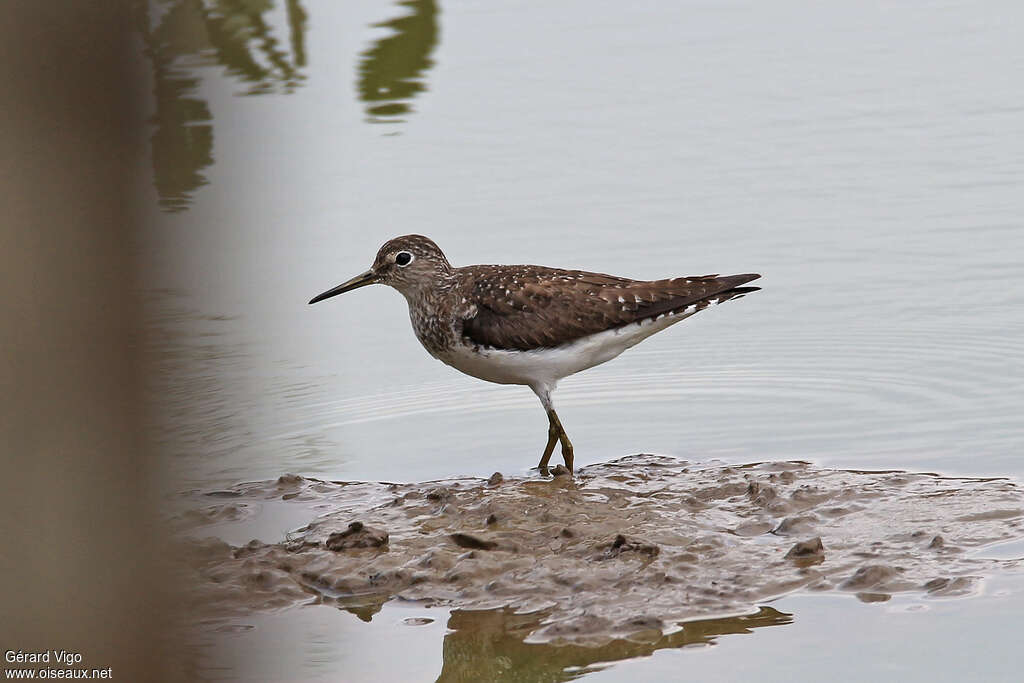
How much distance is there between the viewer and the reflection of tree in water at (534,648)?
5379 millimetres

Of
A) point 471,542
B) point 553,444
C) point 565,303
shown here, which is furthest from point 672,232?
point 471,542

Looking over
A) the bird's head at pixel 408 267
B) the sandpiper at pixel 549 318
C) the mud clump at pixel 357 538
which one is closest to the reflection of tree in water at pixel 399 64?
the bird's head at pixel 408 267

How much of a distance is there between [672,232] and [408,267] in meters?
3.00

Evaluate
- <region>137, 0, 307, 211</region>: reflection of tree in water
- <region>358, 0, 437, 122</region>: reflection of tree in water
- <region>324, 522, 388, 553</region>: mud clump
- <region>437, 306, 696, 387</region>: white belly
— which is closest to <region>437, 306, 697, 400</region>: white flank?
<region>437, 306, 696, 387</region>: white belly

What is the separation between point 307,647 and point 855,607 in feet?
7.46

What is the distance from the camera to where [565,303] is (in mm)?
8094

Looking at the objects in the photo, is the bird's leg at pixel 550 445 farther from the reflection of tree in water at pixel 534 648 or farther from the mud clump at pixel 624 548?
the reflection of tree in water at pixel 534 648

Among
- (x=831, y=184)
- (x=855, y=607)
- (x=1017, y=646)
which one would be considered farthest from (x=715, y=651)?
(x=831, y=184)

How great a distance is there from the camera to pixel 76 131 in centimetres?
150

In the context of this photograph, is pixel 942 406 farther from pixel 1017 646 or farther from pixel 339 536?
pixel 339 536

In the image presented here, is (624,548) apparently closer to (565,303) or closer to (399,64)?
(565,303)

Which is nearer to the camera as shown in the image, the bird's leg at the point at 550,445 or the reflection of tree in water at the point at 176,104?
the reflection of tree in water at the point at 176,104

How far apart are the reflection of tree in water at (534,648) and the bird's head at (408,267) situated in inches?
132

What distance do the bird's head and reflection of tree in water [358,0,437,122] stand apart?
560 centimetres
